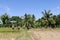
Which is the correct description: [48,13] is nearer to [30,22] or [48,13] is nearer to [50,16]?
[50,16]

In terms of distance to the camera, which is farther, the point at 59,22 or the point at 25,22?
the point at 59,22

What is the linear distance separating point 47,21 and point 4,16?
23.7 meters

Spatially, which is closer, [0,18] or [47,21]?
[47,21]

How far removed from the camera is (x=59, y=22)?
85062mm

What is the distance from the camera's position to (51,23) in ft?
223

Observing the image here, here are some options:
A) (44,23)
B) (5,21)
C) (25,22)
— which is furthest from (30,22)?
(5,21)

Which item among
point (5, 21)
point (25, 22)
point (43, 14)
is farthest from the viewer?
point (5, 21)

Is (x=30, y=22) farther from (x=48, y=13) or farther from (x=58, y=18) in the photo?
(x=58, y=18)

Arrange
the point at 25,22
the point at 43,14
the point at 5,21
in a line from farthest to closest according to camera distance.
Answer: the point at 5,21
the point at 43,14
the point at 25,22

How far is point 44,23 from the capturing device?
68438 millimetres

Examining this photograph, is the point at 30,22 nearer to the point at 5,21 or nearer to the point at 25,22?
the point at 25,22

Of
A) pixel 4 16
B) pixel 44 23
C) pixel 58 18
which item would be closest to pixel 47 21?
pixel 44 23

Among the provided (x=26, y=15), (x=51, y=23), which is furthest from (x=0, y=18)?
(x=51, y=23)

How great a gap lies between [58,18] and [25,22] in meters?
25.0
